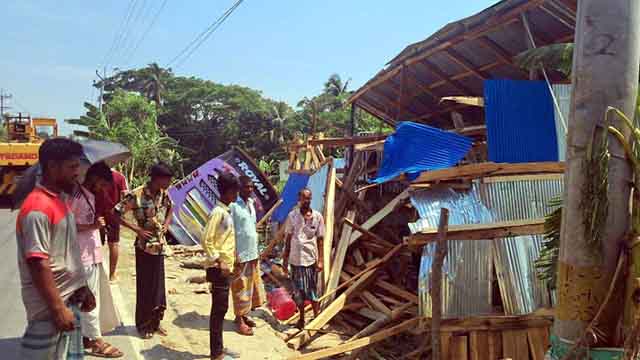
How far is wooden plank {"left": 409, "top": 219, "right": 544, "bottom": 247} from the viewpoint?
6000 millimetres

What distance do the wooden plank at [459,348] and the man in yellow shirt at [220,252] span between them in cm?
Answer: 243

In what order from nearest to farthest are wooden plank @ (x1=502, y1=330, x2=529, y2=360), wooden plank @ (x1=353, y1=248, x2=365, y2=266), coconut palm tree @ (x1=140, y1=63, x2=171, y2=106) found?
wooden plank @ (x1=502, y1=330, x2=529, y2=360), wooden plank @ (x1=353, y1=248, x2=365, y2=266), coconut palm tree @ (x1=140, y1=63, x2=171, y2=106)

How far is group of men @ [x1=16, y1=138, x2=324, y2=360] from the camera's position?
116 inches

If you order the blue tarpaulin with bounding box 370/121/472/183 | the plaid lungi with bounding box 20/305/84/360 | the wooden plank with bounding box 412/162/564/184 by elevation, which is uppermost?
the blue tarpaulin with bounding box 370/121/472/183

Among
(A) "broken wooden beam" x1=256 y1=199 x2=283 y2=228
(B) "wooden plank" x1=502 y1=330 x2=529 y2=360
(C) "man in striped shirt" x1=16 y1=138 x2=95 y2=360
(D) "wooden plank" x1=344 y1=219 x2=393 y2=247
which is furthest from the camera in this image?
(A) "broken wooden beam" x1=256 y1=199 x2=283 y2=228

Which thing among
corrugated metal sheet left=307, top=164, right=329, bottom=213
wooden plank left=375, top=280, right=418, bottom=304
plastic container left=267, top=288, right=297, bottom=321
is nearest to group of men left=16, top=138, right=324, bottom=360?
plastic container left=267, top=288, right=297, bottom=321

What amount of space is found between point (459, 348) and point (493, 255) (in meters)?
1.06

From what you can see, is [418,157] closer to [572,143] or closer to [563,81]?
[563,81]

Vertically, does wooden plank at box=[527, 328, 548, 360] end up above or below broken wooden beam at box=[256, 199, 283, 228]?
below

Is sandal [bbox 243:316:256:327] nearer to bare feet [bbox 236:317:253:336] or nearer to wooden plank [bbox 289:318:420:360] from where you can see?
bare feet [bbox 236:317:253:336]

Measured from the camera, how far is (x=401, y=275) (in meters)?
8.28

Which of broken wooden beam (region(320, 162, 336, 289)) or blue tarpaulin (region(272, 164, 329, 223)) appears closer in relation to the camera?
broken wooden beam (region(320, 162, 336, 289))

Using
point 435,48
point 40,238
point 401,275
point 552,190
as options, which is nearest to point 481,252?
point 552,190

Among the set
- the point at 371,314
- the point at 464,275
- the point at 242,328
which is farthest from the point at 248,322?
the point at 464,275
